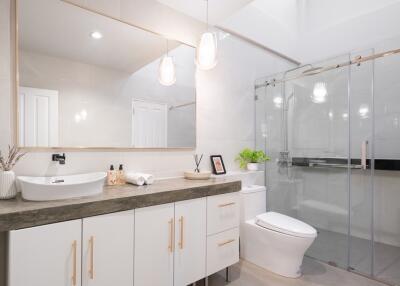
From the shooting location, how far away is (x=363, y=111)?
7.32ft

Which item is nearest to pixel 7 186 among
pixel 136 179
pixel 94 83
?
pixel 136 179

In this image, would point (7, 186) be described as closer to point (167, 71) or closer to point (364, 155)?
point (167, 71)

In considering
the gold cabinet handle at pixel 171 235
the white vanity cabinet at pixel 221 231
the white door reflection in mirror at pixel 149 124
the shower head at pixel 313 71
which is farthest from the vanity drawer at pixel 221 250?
the shower head at pixel 313 71

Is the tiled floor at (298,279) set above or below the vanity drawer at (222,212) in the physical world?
below

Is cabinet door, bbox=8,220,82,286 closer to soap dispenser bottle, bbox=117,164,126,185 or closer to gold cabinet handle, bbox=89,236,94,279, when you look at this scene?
gold cabinet handle, bbox=89,236,94,279

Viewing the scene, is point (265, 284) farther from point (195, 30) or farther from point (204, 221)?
point (195, 30)

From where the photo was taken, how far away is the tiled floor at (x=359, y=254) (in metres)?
2.02

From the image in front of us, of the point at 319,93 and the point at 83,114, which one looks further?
the point at 319,93

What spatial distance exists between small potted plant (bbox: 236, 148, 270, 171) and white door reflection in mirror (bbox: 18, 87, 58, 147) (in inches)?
68.8

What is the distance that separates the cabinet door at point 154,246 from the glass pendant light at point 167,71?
1.09m

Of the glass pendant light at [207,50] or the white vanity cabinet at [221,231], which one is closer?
the white vanity cabinet at [221,231]

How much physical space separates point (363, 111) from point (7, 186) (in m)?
2.79

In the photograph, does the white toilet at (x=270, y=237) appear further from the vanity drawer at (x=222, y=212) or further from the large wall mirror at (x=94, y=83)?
the large wall mirror at (x=94, y=83)

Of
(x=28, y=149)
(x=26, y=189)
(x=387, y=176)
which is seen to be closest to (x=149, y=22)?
(x=28, y=149)
